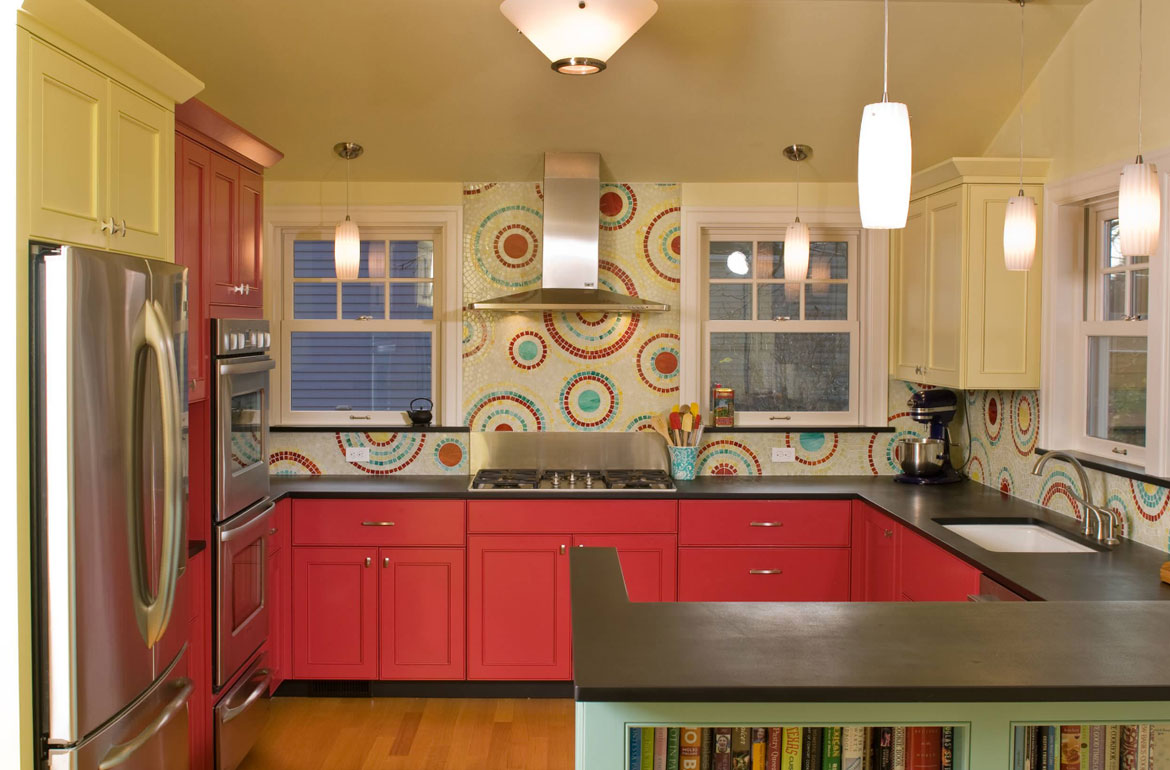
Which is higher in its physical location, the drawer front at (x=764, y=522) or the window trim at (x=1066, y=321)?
the window trim at (x=1066, y=321)

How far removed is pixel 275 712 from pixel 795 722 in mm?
3026

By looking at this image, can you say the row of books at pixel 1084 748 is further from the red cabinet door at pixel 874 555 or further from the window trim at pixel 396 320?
the window trim at pixel 396 320

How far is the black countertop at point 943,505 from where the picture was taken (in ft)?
8.88

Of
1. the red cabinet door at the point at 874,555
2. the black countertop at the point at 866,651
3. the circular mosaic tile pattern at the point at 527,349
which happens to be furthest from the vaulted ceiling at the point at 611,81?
the black countertop at the point at 866,651

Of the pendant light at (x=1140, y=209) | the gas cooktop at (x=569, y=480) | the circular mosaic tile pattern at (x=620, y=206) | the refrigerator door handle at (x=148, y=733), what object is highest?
the circular mosaic tile pattern at (x=620, y=206)

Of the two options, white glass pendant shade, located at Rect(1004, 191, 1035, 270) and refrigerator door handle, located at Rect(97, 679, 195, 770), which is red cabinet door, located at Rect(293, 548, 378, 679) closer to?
refrigerator door handle, located at Rect(97, 679, 195, 770)

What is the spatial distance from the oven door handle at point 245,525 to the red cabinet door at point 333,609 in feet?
1.63

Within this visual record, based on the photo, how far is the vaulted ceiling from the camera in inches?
139

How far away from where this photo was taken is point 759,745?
5.86ft

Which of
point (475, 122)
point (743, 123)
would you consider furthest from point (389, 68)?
point (743, 123)

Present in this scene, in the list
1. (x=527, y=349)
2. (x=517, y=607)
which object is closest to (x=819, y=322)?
(x=527, y=349)

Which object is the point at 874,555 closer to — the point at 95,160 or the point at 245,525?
the point at 245,525

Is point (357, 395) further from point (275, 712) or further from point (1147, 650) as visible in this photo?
point (1147, 650)

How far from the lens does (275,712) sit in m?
4.17
